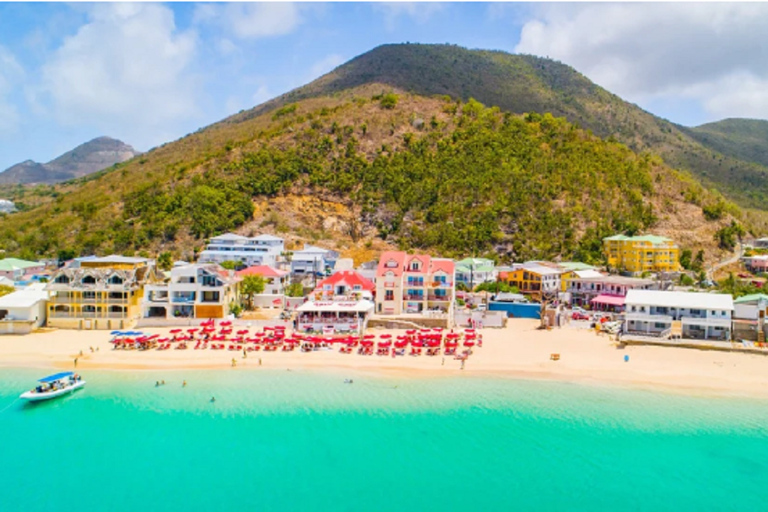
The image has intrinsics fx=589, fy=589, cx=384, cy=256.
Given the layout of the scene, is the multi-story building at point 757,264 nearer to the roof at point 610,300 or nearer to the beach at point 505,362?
the roof at point 610,300

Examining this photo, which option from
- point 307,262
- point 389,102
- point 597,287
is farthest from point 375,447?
point 389,102

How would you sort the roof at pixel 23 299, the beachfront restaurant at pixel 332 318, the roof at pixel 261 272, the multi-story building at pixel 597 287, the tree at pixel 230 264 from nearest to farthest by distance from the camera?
the beachfront restaurant at pixel 332 318
the roof at pixel 23 299
the multi-story building at pixel 597 287
the roof at pixel 261 272
the tree at pixel 230 264

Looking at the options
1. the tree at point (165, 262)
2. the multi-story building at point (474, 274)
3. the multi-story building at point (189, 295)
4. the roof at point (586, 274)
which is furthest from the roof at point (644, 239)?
the tree at point (165, 262)

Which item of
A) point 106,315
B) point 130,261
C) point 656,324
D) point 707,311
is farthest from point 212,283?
point 707,311

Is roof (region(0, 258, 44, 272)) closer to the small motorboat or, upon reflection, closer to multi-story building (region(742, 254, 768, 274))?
the small motorboat

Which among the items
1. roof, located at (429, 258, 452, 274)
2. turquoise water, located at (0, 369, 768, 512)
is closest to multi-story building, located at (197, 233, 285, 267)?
roof, located at (429, 258, 452, 274)
